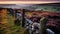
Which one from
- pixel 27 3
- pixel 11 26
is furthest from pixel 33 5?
pixel 11 26

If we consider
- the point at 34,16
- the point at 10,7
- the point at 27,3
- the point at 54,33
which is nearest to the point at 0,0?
the point at 10,7

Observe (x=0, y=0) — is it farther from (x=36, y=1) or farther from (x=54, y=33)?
(x=54, y=33)

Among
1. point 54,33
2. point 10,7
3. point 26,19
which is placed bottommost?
point 54,33

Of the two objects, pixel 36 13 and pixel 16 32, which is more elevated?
pixel 36 13

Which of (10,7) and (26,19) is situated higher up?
(10,7)

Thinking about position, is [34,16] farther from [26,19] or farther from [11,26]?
[11,26]

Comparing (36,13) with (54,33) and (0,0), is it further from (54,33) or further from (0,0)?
(0,0)

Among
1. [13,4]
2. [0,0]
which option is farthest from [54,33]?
[0,0]

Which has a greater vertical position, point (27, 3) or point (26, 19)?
point (27, 3)
